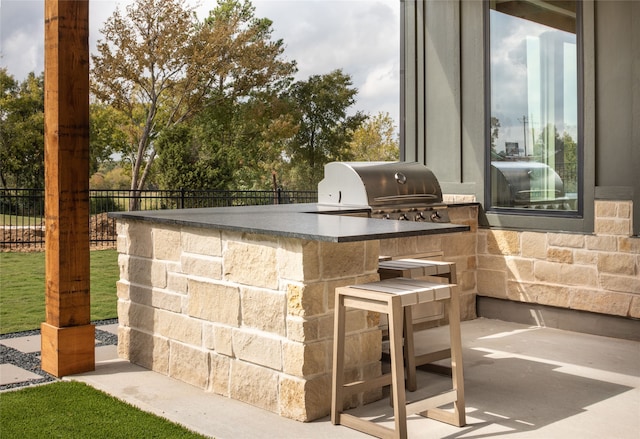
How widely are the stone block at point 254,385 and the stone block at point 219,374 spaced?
4cm

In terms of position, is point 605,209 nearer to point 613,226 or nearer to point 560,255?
point 613,226

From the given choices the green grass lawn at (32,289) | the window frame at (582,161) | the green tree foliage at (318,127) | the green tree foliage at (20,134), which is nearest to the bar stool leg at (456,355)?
the window frame at (582,161)

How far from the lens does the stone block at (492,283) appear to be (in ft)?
20.6

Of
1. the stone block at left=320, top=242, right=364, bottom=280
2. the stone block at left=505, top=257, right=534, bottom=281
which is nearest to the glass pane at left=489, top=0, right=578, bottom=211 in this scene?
the stone block at left=505, top=257, right=534, bottom=281

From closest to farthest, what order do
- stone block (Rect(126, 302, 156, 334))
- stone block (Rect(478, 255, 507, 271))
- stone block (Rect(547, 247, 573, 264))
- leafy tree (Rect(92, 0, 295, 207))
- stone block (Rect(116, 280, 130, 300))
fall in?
stone block (Rect(126, 302, 156, 334)) < stone block (Rect(116, 280, 130, 300)) < stone block (Rect(547, 247, 573, 264)) < stone block (Rect(478, 255, 507, 271)) < leafy tree (Rect(92, 0, 295, 207))

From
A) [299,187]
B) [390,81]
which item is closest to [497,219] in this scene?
[299,187]

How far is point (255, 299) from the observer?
379cm

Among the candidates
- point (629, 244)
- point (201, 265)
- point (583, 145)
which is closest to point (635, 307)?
point (629, 244)

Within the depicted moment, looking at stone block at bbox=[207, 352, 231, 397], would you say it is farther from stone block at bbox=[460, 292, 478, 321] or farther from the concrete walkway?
stone block at bbox=[460, 292, 478, 321]

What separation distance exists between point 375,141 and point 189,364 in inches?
901

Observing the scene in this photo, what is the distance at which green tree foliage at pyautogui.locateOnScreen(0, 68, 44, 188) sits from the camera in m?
21.2

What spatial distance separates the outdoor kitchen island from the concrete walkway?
0.49ft

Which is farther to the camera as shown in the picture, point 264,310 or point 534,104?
point 534,104

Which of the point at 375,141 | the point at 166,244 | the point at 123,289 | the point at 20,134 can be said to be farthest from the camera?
the point at 375,141
